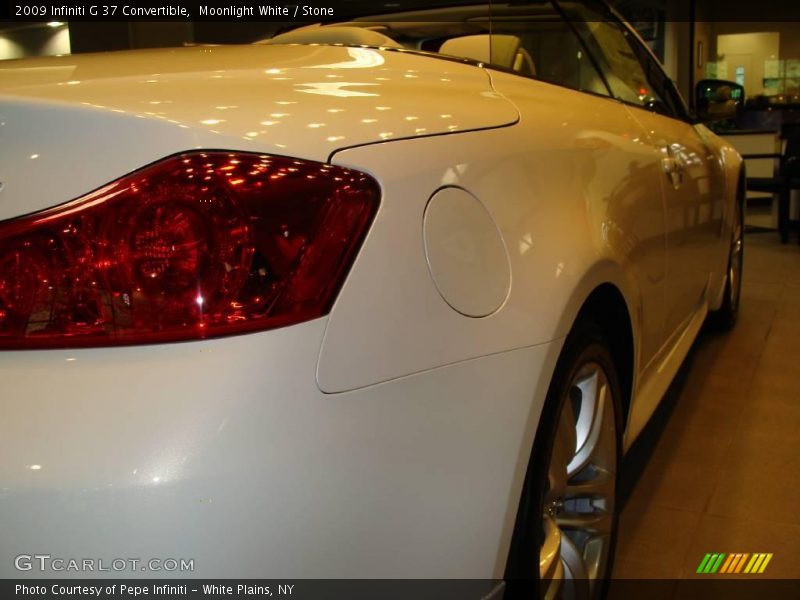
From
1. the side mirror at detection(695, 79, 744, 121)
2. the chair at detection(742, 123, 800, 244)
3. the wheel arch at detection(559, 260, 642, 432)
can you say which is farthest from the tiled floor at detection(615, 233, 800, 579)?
the chair at detection(742, 123, 800, 244)

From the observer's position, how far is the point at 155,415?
0.81 m

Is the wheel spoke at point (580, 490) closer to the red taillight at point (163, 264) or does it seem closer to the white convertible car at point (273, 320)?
the white convertible car at point (273, 320)

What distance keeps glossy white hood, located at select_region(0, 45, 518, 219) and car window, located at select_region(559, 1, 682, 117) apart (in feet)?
3.83

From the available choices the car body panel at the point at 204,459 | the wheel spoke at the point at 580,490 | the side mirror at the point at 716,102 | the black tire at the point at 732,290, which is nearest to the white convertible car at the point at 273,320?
the car body panel at the point at 204,459

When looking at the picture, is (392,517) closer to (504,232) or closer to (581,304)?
(504,232)

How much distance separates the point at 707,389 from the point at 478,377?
234 centimetres

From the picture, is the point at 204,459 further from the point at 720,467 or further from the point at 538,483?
the point at 720,467

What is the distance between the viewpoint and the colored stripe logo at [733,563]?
6.19 feet

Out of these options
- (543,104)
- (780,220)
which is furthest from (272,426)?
(780,220)

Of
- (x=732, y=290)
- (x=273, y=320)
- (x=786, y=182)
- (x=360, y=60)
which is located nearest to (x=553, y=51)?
(x=360, y=60)

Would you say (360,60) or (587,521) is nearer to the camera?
(360,60)

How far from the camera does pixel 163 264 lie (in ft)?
2.87

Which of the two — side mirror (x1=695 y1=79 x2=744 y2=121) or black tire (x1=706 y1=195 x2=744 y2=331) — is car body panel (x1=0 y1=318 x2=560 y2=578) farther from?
black tire (x1=706 y1=195 x2=744 y2=331)
